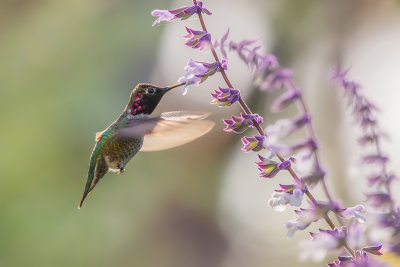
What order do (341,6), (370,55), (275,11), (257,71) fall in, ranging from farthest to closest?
1. (275,11)
2. (341,6)
3. (370,55)
4. (257,71)

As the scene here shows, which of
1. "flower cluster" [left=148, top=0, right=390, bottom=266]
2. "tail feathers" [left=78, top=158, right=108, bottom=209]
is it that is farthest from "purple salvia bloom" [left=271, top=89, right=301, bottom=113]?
"tail feathers" [left=78, top=158, right=108, bottom=209]

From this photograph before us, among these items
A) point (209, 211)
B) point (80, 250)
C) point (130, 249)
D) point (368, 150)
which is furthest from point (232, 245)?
point (368, 150)

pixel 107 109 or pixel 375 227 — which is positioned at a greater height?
pixel 375 227

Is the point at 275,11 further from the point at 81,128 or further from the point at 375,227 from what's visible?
the point at 375,227

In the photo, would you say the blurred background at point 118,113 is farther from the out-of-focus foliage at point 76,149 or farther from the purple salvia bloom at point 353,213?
the purple salvia bloom at point 353,213

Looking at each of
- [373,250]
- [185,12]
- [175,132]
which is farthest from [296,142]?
[175,132]

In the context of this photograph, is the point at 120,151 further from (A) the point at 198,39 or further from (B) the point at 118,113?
(B) the point at 118,113

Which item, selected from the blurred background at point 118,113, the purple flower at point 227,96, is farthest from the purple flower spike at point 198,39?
the blurred background at point 118,113
